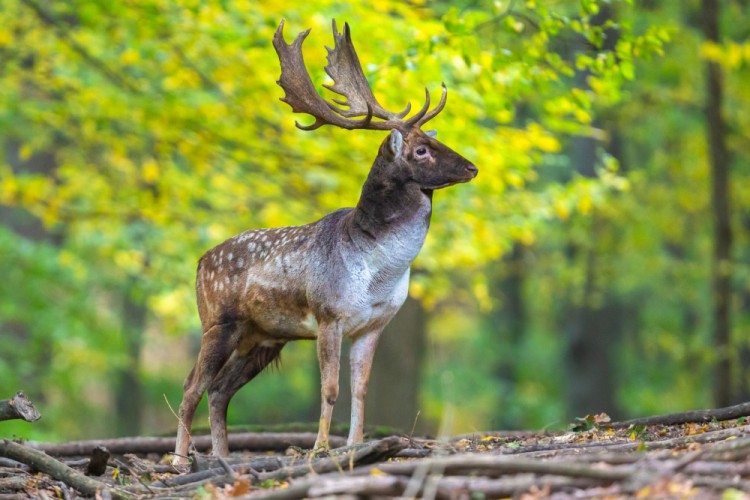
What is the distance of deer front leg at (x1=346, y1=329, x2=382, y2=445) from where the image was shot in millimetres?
6977

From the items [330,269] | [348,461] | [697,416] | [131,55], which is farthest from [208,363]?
[131,55]

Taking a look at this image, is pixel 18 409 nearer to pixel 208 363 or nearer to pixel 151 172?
pixel 208 363

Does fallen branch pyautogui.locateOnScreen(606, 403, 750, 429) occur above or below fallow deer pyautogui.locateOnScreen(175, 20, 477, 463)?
below

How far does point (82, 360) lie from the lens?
56.1 feet

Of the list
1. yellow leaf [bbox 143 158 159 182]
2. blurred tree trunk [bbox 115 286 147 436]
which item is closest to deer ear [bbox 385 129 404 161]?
yellow leaf [bbox 143 158 159 182]

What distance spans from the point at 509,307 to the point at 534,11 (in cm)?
1831

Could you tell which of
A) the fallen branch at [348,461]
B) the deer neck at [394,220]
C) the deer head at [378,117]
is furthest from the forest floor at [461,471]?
the deer head at [378,117]

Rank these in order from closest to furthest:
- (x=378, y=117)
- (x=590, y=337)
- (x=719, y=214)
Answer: (x=378, y=117) → (x=719, y=214) → (x=590, y=337)

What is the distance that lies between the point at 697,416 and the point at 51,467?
13.8 feet

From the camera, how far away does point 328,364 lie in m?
6.79

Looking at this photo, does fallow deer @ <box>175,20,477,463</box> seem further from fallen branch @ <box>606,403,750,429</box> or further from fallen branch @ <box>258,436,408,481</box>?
fallen branch @ <box>606,403,750,429</box>

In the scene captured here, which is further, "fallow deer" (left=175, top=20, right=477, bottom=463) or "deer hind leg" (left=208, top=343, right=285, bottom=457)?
"deer hind leg" (left=208, top=343, right=285, bottom=457)

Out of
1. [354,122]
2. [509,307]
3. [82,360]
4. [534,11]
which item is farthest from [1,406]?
[509,307]

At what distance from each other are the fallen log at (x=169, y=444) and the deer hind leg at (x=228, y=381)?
101cm
